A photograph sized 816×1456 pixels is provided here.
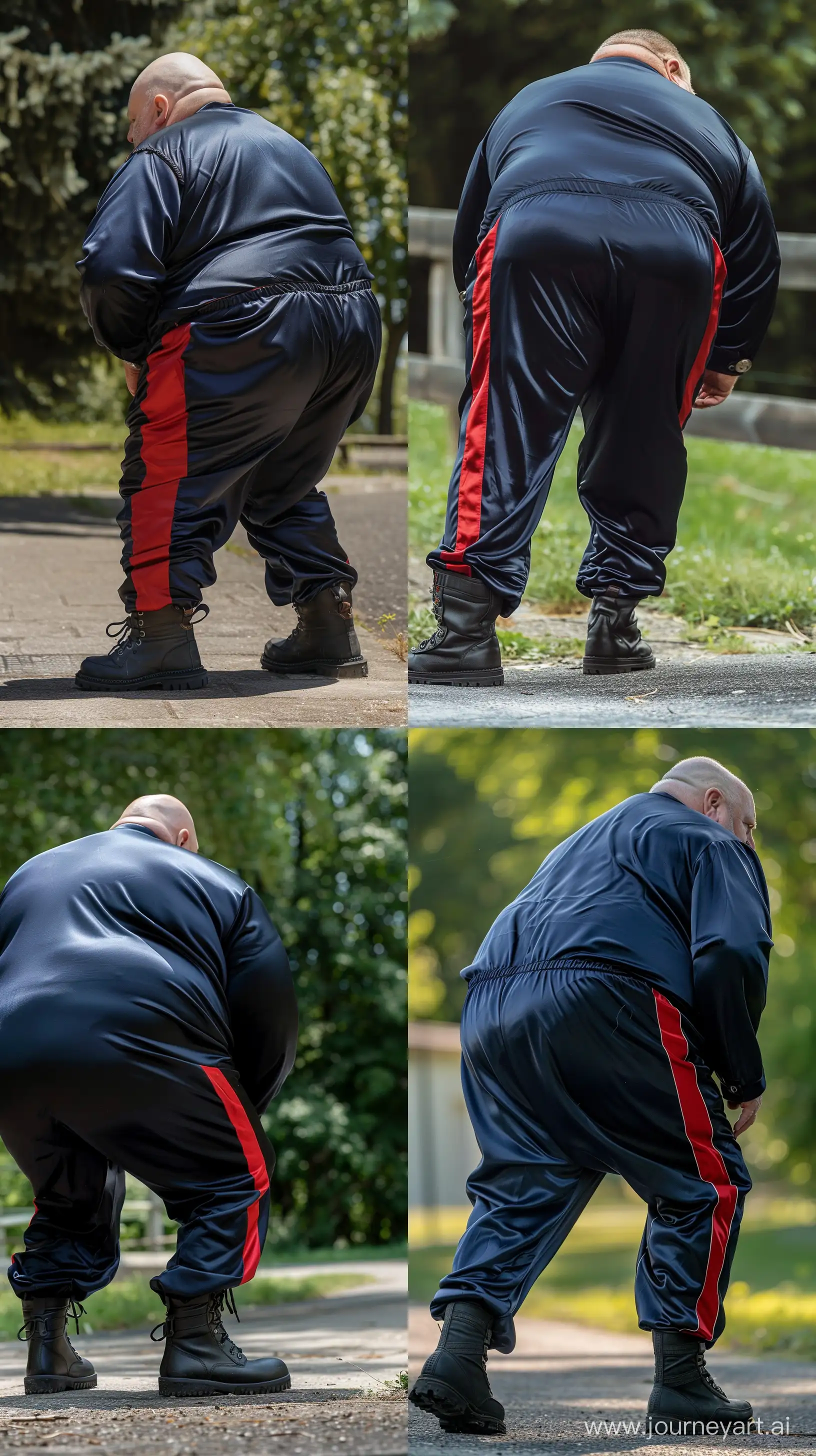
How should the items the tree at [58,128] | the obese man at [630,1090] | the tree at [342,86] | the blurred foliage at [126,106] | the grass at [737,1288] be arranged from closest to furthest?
the obese man at [630,1090] → the grass at [737,1288] → the tree at [342,86] → the blurred foliage at [126,106] → the tree at [58,128]

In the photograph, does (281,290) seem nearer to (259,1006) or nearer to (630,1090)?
(259,1006)

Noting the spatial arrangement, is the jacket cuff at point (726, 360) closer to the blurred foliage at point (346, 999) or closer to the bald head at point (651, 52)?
the bald head at point (651, 52)

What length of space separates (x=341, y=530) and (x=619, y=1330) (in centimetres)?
473

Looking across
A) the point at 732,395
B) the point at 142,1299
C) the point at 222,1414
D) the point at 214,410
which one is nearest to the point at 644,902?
the point at 222,1414

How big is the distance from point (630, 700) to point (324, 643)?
3.17 ft

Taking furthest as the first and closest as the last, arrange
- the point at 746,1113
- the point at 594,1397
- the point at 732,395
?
the point at 732,395 < the point at 594,1397 < the point at 746,1113

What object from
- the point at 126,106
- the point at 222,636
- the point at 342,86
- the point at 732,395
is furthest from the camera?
the point at 126,106

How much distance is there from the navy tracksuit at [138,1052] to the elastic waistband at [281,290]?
1.46m

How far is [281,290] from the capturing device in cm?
395

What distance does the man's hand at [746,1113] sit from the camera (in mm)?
3244

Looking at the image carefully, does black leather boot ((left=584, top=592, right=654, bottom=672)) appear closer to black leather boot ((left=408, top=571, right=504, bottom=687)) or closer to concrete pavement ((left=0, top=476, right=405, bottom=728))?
black leather boot ((left=408, top=571, right=504, bottom=687))

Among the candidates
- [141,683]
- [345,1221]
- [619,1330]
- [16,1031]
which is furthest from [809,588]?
[345,1221]

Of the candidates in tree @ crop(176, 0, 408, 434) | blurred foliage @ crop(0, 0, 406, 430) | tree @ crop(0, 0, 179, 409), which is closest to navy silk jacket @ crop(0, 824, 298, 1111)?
tree @ crop(176, 0, 408, 434)

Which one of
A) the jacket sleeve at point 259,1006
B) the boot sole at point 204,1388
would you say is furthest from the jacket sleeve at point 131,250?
the boot sole at point 204,1388
